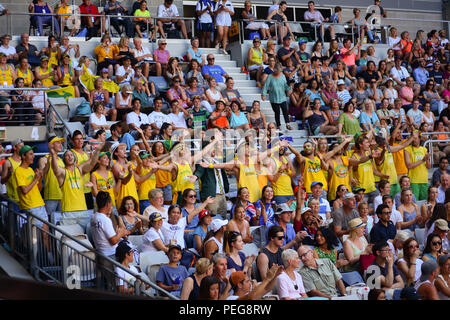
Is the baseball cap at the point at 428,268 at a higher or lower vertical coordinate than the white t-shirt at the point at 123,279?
lower

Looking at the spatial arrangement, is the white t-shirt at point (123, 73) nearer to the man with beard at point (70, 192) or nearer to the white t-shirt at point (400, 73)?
the man with beard at point (70, 192)

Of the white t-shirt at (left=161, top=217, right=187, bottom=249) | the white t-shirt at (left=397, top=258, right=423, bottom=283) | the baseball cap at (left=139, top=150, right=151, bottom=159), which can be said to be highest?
the baseball cap at (left=139, top=150, right=151, bottom=159)

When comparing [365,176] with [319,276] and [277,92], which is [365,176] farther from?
[319,276]

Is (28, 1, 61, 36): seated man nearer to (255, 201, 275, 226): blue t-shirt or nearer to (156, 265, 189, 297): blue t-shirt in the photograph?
(255, 201, 275, 226): blue t-shirt

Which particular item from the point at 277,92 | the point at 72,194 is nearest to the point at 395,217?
the point at 277,92

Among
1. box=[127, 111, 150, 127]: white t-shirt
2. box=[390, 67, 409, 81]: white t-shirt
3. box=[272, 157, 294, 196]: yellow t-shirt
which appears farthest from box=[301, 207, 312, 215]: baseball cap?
box=[390, 67, 409, 81]: white t-shirt

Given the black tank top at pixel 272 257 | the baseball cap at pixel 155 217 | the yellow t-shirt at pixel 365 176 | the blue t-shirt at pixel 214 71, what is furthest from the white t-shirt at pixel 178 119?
the black tank top at pixel 272 257

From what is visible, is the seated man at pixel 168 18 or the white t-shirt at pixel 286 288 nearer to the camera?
the white t-shirt at pixel 286 288

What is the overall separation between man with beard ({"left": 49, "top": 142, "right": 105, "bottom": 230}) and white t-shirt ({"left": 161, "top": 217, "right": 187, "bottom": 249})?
47.3 inches

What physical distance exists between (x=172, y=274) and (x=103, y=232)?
1.13 m

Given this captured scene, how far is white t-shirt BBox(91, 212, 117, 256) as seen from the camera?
8.98 metres

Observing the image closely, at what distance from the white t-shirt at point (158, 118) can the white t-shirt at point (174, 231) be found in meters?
3.95

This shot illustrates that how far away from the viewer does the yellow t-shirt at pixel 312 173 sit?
12.0m

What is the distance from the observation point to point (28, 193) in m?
9.81
